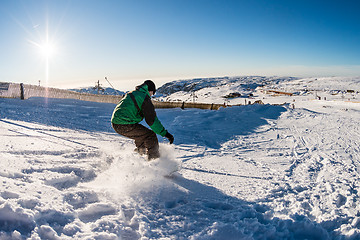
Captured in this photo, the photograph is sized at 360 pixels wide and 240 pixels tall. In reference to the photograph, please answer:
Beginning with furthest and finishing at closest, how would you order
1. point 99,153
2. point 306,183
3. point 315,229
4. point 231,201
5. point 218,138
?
1. point 218,138
2. point 99,153
3. point 306,183
4. point 231,201
5. point 315,229

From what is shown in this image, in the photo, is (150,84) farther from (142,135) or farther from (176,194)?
(176,194)

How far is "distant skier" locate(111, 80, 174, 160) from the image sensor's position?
3.78 metres

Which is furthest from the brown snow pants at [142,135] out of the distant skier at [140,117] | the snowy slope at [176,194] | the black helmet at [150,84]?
the black helmet at [150,84]

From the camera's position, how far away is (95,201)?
8.84 ft

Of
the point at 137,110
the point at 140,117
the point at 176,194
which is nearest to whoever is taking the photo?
the point at 176,194

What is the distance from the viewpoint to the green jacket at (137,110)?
376 cm

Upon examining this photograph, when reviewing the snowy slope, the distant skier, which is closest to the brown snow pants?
the distant skier

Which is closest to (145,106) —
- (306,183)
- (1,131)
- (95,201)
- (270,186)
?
A: (95,201)

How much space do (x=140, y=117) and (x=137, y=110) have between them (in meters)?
0.18

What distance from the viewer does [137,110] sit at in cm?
388

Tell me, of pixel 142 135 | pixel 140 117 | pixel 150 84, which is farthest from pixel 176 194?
pixel 150 84

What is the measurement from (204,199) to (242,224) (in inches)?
29.3

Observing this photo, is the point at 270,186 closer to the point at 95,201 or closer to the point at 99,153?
the point at 95,201

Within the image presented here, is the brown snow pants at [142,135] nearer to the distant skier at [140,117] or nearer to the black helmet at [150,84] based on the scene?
the distant skier at [140,117]
